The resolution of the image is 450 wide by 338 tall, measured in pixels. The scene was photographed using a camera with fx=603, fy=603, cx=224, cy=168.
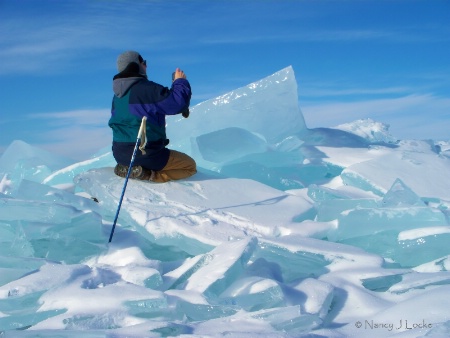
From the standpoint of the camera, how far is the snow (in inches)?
119

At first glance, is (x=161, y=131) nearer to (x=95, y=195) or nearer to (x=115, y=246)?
(x=95, y=195)

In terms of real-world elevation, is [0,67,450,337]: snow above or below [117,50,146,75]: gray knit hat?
below

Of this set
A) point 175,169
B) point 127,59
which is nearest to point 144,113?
point 127,59

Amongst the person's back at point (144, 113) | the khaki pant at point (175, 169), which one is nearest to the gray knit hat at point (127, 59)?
the person's back at point (144, 113)

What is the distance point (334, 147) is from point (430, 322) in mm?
4861

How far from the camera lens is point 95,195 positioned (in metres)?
5.13

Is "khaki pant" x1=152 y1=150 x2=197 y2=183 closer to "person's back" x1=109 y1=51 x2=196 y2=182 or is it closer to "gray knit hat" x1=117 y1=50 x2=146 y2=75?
"person's back" x1=109 y1=51 x2=196 y2=182

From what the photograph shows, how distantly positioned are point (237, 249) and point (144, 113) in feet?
5.74

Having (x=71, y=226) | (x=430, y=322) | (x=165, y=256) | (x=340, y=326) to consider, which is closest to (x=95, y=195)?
(x=71, y=226)

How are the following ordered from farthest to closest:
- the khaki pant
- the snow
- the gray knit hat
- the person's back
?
the khaki pant
the gray knit hat
the person's back
the snow

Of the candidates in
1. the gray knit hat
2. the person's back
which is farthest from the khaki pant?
the gray knit hat

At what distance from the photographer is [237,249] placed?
3.64 m

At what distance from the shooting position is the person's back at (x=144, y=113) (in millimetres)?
4840

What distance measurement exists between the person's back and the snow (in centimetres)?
18
